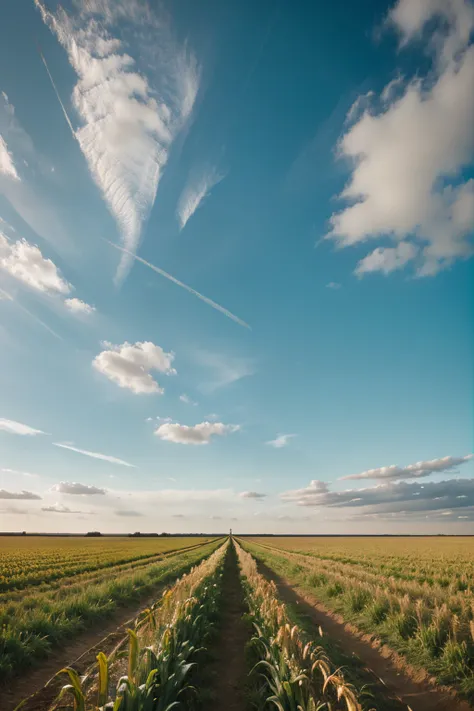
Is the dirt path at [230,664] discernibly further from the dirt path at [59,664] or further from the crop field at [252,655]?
the dirt path at [59,664]

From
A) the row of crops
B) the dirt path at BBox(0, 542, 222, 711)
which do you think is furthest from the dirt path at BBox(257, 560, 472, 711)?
the dirt path at BBox(0, 542, 222, 711)

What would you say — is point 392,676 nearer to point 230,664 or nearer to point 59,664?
point 230,664

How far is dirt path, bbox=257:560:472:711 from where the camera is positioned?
603 centimetres

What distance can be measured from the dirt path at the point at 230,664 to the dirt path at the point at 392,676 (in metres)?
2.65

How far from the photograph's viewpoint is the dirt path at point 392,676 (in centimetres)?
603

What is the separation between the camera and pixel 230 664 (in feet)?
25.7

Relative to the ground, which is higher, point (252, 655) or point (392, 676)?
point (252, 655)

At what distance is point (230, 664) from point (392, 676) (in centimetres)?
354

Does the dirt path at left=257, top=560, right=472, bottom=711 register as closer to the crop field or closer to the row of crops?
the crop field

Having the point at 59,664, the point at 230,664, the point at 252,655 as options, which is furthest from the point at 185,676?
the point at 59,664

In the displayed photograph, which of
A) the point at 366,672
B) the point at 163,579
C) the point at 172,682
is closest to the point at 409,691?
the point at 366,672

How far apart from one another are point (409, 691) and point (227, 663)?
388 cm

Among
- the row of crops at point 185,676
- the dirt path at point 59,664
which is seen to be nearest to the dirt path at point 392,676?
the row of crops at point 185,676

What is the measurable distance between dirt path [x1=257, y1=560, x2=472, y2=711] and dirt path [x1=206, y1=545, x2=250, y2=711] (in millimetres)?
2648
